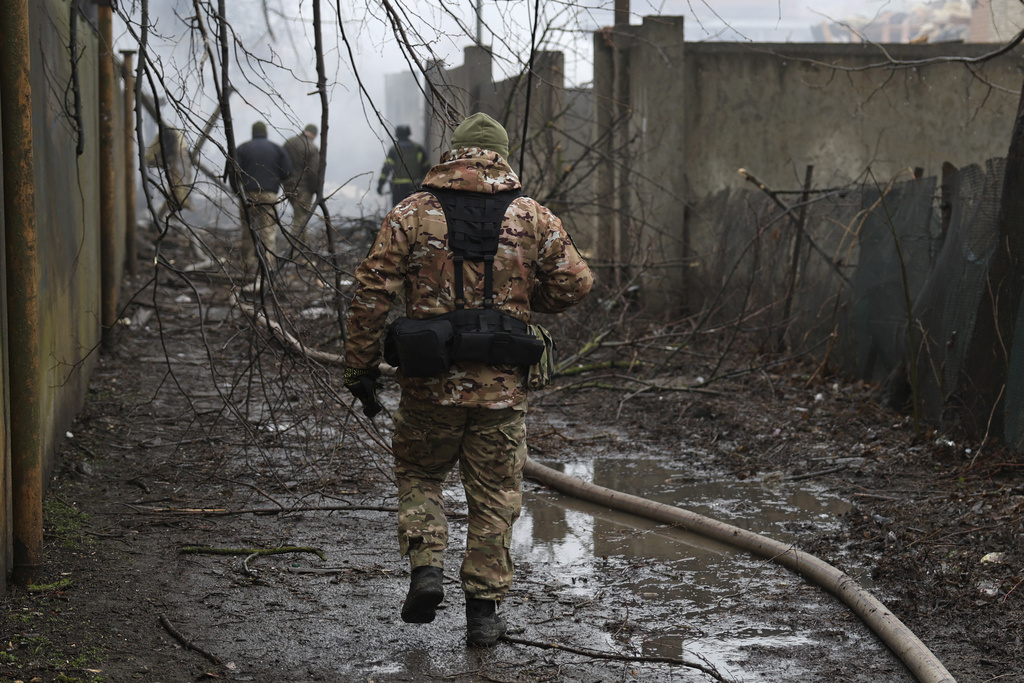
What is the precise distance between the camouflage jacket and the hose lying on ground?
58.9 inches

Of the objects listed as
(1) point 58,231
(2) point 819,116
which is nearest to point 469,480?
(1) point 58,231

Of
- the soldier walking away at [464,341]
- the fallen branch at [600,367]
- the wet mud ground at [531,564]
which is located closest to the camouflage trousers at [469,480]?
the soldier walking away at [464,341]

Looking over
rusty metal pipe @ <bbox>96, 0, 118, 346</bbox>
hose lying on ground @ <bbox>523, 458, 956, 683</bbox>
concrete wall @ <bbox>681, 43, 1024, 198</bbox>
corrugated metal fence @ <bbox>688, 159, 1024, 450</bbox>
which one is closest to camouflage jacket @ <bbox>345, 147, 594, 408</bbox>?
hose lying on ground @ <bbox>523, 458, 956, 683</bbox>

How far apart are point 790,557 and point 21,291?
3.18 metres

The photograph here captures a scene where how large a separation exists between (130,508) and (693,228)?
864 centimetres

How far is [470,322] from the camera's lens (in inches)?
130

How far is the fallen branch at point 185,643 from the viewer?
3.03 metres

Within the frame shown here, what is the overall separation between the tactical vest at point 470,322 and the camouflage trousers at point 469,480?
0.20m

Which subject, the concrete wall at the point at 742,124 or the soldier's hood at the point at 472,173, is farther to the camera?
the concrete wall at the point at 742,124

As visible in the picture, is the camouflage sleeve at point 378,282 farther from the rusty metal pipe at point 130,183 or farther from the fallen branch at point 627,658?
the rusty metal pipe at point 130,183

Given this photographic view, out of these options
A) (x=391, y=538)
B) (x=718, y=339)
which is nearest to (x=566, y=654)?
(x=391, y=538)

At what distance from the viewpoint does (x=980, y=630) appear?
345 cm

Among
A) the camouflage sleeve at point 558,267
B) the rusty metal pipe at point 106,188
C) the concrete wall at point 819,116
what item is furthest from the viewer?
the concrete wall at point 819,116

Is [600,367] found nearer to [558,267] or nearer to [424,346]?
[558,267]
